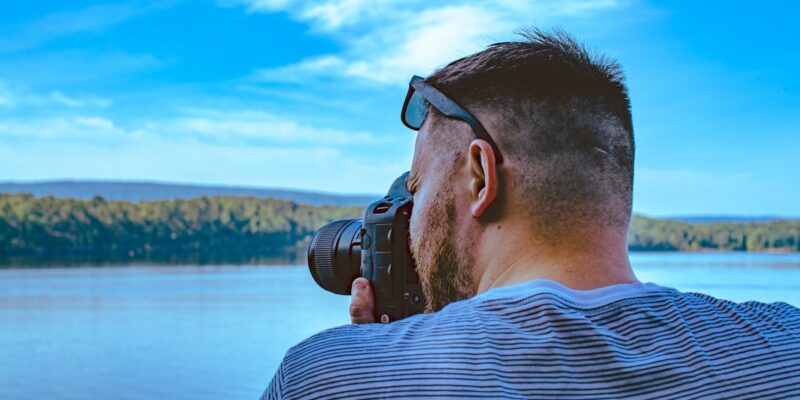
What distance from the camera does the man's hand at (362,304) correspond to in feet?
5.20

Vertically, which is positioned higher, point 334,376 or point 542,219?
point 542,219

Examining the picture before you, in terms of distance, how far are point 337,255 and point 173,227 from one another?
80.9m

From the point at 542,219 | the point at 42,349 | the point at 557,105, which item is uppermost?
the point at 557,105

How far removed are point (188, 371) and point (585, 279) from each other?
19.1 metres

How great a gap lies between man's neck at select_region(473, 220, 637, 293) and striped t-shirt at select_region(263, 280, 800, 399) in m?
0.05

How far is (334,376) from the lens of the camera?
932mm

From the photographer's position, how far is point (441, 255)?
1220 millimetres

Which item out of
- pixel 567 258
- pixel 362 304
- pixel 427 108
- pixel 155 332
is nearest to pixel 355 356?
pixel 567 258

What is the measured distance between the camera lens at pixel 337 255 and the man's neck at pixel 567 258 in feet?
2.75

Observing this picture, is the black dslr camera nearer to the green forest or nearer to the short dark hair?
the short dark hair

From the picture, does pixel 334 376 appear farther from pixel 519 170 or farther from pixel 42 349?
pixel 42 349

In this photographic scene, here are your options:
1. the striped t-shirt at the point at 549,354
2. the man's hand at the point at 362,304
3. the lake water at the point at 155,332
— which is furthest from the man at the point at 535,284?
the lake water at the point at 155,332

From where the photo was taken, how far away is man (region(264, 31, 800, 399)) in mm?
927

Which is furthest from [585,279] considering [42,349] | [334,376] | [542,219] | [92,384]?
[42,349]
